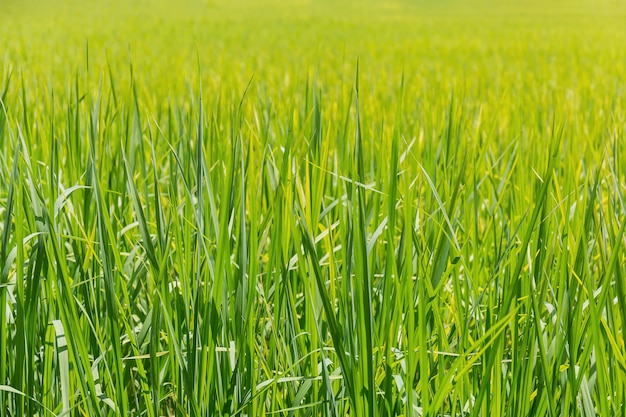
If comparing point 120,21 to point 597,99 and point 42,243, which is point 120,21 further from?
point 42,243

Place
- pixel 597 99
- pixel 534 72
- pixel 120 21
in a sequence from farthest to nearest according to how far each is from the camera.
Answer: pixel 120 21 < pixel 534 72 < pixel 597 99

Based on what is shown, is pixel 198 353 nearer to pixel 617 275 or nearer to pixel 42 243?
pixel 42 243

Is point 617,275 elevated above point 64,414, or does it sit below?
above

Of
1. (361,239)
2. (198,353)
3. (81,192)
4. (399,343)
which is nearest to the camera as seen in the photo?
(361,239)

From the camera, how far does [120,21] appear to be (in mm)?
9812

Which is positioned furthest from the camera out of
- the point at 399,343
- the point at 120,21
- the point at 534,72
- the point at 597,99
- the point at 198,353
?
the point at 120,21

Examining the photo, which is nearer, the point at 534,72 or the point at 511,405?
the point at 511,405

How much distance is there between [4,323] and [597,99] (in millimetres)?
3005

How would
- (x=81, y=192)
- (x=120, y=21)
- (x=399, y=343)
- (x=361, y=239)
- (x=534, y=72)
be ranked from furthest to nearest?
(x=120, y=21) < (x=534, y=72) < (x=81, y=192) < (x=399, y=343) < (x=361, y=239)

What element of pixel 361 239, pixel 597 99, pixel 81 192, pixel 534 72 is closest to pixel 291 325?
pixel 361 239

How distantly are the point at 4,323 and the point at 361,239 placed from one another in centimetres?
44

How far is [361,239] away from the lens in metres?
0.76

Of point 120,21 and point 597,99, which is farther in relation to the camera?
point 120,21

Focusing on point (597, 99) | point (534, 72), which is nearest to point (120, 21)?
point (534, 72)
